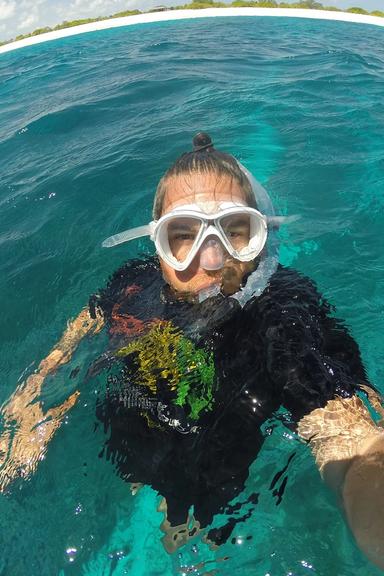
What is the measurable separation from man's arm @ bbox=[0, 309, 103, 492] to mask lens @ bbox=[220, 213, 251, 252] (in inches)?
44.0

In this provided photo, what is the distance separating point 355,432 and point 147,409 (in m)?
0.90

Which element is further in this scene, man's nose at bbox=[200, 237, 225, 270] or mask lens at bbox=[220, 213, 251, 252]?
mask lens at bbox=[220, 213, 251, 252]

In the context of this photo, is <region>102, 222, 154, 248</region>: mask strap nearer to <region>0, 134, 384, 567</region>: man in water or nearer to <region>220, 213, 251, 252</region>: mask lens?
<region>0, 134, 384, 567</region>: man in water

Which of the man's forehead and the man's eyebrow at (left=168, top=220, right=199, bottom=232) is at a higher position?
the man's forehead

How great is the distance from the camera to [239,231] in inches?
92.4

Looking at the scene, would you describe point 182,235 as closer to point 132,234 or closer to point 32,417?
point 132,234

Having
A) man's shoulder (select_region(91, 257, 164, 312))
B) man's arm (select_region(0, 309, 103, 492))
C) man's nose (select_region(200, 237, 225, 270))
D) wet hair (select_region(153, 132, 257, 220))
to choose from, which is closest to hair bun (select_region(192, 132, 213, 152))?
wet hair (select_region(153, 132, 257, 220))

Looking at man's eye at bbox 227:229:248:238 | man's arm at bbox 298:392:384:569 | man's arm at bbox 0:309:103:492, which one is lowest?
man's arm at bbox 0:309:103:492

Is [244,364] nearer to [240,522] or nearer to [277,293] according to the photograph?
[277,293]

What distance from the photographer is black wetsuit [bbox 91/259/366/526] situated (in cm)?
189

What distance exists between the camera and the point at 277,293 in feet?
7.17

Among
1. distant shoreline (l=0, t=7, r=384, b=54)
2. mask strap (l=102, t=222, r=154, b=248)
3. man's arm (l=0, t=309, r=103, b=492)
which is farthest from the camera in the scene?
distant shoreline (l=0, t=7, r=384, b=54)

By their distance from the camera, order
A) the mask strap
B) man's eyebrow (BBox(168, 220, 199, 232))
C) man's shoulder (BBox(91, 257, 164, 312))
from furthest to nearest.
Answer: man's shoulder (BBox(91, 257, 164, 312)) → the mask strap → man's eyebrow (BBox(168, 220, 199, 232))

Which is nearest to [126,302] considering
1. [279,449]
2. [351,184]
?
[279,449]
